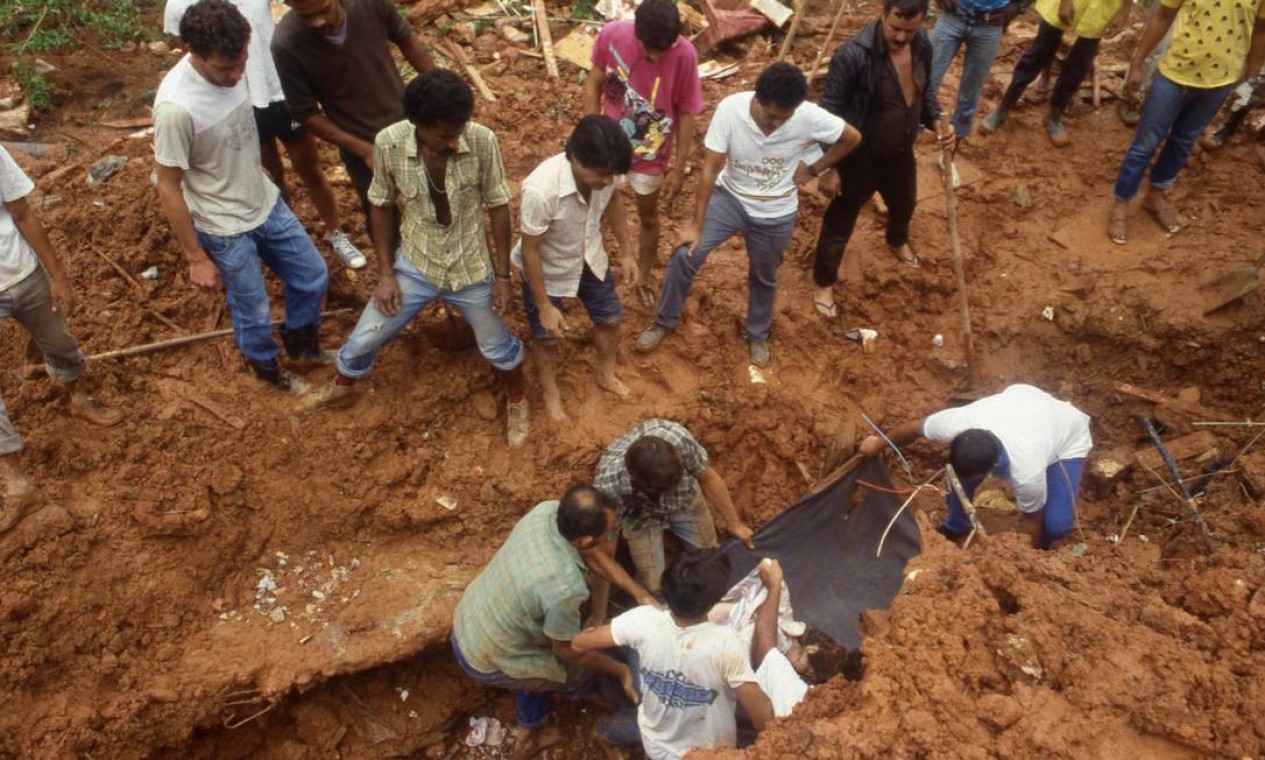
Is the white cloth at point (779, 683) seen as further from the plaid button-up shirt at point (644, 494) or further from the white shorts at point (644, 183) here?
the white shorts at point (644, 183)

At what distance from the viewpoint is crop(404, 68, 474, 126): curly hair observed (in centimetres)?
331

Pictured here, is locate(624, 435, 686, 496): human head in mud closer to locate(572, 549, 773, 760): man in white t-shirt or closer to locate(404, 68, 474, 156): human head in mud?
locate(572, 549, 773, 760): man in white t-shirt

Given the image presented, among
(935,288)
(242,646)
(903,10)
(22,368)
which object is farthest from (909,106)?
(22,368)

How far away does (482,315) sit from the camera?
13.6 ft

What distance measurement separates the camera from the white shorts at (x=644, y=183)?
473 cm

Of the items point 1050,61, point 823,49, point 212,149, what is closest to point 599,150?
point 212,149

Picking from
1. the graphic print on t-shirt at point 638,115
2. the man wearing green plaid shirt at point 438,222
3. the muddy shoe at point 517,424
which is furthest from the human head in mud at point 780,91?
the muddy shoe at point 517,424

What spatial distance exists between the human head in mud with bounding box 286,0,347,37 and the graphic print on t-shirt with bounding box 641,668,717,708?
3.10 meters

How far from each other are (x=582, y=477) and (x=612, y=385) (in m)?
0.58

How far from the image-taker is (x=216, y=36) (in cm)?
331

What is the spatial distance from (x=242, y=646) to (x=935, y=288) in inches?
187

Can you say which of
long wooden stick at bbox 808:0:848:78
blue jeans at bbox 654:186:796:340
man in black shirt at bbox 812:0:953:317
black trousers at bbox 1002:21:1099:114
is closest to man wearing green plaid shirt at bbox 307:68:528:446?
blue jeans at bbox 654:186:796:340

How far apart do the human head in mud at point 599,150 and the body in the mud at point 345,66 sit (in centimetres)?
88

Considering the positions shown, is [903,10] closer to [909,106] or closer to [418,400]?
[909,106]
